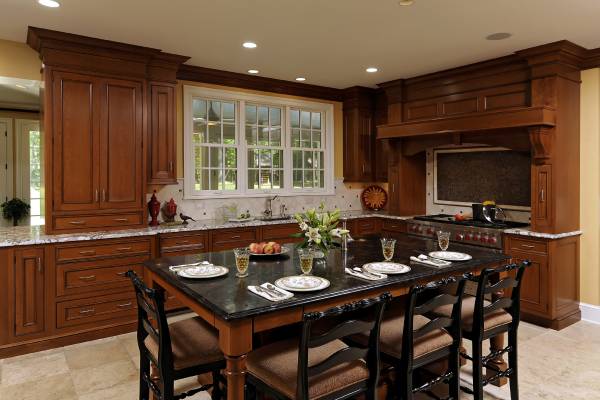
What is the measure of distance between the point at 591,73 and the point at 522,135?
0.88 m

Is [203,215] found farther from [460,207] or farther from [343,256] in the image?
[460,207]

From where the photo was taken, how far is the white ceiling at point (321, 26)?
10.2ft

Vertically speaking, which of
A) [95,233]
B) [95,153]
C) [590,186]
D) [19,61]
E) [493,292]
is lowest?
[493,292]

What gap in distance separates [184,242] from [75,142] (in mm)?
1362

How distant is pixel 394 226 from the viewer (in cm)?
565

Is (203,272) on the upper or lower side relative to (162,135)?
lower

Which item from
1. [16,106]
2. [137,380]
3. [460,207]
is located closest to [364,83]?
[460,207]

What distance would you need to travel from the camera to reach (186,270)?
8.03ft

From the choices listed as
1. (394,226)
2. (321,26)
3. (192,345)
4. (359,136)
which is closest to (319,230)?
(192,345)

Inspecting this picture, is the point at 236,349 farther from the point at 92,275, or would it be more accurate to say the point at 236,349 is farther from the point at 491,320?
the point at 92,275

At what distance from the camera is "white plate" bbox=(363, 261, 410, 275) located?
2453 millimetres

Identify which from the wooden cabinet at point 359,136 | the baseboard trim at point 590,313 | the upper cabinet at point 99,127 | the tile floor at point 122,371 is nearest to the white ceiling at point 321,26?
the upper cabinet at point 99,127

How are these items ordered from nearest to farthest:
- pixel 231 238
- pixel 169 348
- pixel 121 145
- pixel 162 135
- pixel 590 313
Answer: pixel 169 348 → pixel 121 145 → pixel 590 313 → pixel 162 135 → pixel 231 238

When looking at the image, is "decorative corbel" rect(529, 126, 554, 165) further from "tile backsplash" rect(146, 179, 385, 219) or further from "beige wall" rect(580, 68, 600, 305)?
"tile backsplash" rect(146, 179, 385, 219)
